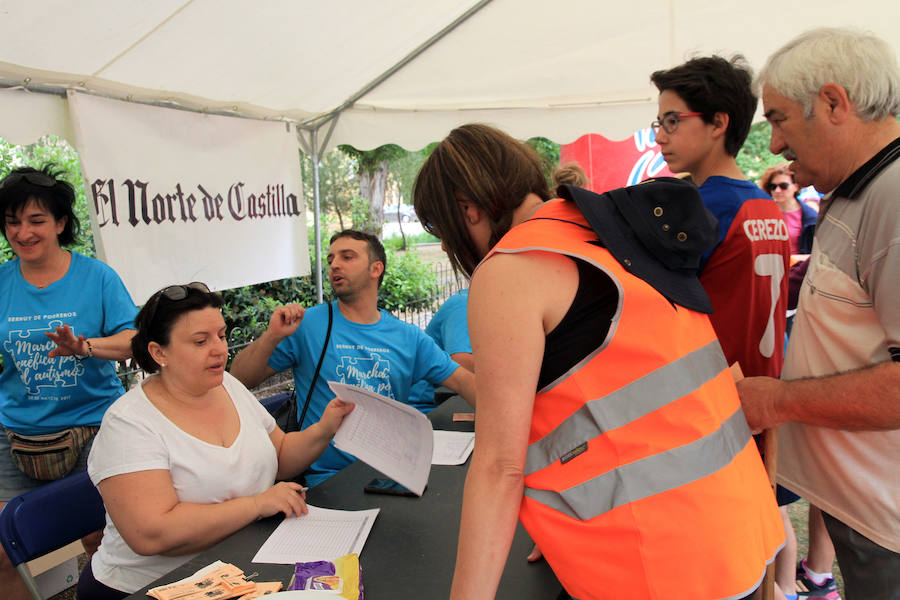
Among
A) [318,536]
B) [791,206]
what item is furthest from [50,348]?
[791,206]

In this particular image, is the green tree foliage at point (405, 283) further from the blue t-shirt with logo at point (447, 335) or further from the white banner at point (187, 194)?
the blue t-shirt with logo at point (447, 335)

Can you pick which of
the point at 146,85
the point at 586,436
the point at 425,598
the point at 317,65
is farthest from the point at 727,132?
the point at 146,85

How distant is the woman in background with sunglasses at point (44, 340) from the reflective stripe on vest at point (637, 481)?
7.28ft

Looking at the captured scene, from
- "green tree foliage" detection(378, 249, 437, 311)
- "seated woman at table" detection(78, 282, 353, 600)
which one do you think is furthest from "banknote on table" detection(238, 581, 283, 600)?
"green tree foliage" detection(378, 249, 437, 311)

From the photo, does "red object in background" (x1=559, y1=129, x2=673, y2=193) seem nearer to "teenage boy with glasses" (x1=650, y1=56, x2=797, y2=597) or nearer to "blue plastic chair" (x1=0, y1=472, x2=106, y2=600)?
"teenage boy with glasses" (x1=650, y1=56, x2=797, y2=597)

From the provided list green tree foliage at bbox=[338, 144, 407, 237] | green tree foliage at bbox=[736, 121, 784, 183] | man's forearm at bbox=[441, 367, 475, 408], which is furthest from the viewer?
green tree foliage at bbox=[736, 121, 784, 183]

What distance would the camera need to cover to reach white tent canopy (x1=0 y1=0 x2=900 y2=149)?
8.25 feet

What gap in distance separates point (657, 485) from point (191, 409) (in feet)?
4.79

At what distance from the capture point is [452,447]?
7.02ft

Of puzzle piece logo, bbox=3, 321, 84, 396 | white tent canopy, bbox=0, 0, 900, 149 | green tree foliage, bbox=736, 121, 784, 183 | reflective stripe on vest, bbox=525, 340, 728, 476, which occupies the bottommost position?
puzzle piece logo, bbox=3, 321, 84, 396

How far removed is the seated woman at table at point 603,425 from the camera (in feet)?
2.89

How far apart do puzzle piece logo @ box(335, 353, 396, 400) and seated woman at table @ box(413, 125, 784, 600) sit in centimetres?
178

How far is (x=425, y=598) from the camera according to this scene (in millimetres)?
1274

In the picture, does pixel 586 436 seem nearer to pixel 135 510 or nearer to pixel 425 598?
pixel 425 598
